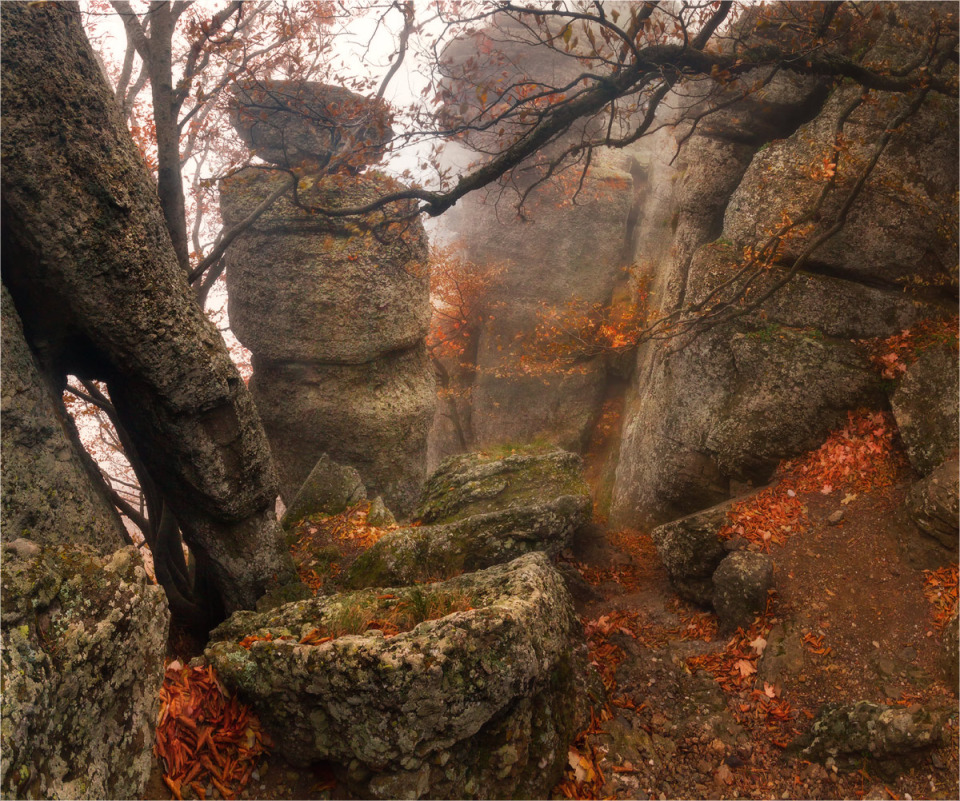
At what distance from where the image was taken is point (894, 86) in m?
7.27

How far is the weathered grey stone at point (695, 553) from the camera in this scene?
26.6 ft

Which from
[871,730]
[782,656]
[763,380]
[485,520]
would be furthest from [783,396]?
[871,730]

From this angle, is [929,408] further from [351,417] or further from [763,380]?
[351,417]

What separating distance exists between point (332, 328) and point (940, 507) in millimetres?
11532

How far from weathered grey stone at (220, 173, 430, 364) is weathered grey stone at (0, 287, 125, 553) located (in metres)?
8.41

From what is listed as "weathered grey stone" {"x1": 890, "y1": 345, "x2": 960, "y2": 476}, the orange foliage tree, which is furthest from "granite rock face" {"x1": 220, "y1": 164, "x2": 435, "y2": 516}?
"weathered grey stone" {"x1": 890, "y1": 345, "x2": 960, "y2": 476}

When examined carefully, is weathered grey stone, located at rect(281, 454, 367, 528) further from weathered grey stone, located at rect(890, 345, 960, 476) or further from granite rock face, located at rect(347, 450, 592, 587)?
weathered grey stone, located at rect(890, 345, 960, 476)

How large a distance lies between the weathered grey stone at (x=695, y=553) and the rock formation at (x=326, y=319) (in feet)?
26.4

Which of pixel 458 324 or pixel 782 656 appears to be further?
pixel 458 324

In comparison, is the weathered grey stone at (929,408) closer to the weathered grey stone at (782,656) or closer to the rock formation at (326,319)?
the weathered grey stone at (782,656)

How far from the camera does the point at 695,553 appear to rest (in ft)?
27.0

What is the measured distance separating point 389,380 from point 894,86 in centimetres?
1118

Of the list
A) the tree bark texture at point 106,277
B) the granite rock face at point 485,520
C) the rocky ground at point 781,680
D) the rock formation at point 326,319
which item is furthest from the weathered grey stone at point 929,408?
the rock formation at point 326,319

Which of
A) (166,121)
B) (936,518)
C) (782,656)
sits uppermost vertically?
(166,121)
